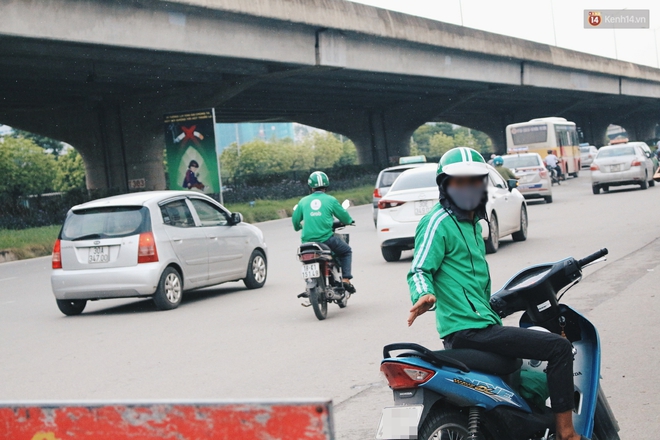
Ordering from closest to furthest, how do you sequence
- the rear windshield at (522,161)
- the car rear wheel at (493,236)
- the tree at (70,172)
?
the car rear wheel at (493,236), the rear windshield at (522,161), the tree at (70,172)

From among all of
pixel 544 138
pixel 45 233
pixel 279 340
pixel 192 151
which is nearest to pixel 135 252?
pixel 279 340

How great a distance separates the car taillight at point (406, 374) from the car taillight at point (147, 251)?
8.25 meters

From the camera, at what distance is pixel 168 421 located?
2.48 meters

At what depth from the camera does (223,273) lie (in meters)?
13.0

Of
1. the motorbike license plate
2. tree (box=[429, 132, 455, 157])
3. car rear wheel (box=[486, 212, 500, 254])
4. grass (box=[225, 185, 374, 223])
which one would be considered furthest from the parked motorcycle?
tree (box=[429, 132, 455, 157])

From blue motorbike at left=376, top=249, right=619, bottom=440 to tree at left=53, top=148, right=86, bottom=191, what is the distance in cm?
8262

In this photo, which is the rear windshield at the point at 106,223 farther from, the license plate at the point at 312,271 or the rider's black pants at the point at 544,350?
the rider's black pants at the point at 544,350

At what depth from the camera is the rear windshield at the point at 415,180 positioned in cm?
1596

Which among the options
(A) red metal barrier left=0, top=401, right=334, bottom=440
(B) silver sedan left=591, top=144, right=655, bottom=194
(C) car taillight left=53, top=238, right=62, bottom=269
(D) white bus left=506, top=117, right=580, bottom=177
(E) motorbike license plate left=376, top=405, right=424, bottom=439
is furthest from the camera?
(D) white bus left=506, top=117, right=580, bottom=177

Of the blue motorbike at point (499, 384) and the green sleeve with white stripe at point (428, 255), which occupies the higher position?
the green sleeve with white stripe at point (428, 255)

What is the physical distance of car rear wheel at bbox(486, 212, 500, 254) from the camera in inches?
600

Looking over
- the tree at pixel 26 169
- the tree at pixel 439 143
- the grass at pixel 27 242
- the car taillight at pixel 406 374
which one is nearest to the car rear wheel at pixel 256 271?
the car taillight at pixel 406 374

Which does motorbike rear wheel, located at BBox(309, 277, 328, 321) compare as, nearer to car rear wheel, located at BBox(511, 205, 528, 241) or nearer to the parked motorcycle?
the parked motorcycle

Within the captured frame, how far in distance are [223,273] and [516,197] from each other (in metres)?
6.57
